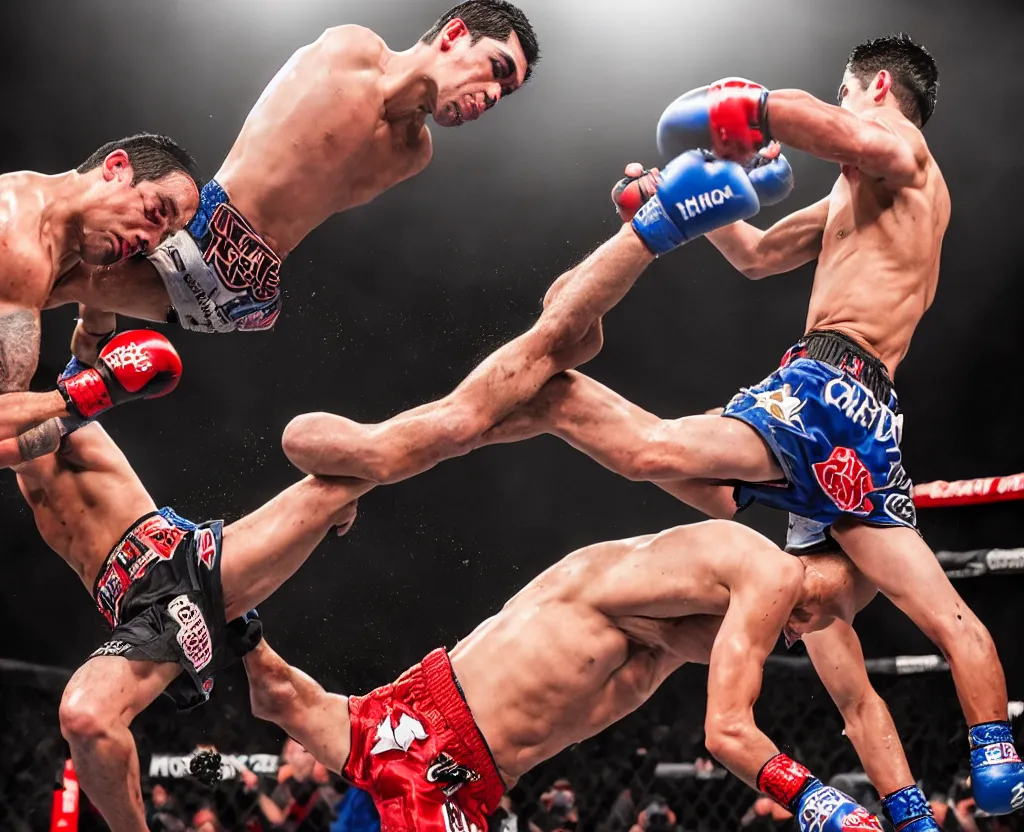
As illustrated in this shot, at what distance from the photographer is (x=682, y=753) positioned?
468 cm

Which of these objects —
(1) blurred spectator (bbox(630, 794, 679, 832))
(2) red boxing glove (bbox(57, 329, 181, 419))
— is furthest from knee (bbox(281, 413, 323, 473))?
(1) blurred spectator (bbox(630, 794, 679, 832))

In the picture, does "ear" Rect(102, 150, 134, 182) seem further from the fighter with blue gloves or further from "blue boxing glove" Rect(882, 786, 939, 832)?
"blue boxing glove" Rect(882, 786, 939, 832)

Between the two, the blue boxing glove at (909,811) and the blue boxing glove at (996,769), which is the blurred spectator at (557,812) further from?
the blue boxing glove at (996,769)

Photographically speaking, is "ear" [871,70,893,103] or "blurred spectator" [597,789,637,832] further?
"blurred spectator" [597,789,637,832]

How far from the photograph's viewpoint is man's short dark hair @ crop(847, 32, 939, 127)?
3156mm

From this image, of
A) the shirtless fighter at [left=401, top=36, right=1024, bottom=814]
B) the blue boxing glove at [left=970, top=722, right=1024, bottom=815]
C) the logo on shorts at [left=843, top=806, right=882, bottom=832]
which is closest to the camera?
the logo on shorts at [left=843, top=806, right=882, bottom=832]

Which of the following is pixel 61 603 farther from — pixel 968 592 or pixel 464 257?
pixel 968 592

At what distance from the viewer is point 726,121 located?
2.71 m

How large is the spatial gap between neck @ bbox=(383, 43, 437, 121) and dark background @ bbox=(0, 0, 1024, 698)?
100.0 inches

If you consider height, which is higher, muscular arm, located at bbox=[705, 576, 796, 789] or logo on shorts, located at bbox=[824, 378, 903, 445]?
logo on shorts, located at bbox=[824, 378, 903, 445]

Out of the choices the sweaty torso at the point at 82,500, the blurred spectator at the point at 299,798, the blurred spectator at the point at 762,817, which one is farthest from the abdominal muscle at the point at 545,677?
the blurred spectator at the point at 762,817

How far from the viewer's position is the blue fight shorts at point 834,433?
281 centimetres

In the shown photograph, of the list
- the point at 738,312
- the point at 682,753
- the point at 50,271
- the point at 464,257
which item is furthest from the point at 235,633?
the point at 738,312

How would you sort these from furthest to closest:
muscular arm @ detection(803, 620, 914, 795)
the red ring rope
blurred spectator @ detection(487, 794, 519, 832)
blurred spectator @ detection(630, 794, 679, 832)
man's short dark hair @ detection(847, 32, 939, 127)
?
1. the red ring rope
2. blurred spectator @ detection(630, 794, 679, 832)
3. blurred spectator @ detection(487, 794, 519, 832)
4. man's short dark hair @ detection(847, 32, 939, 127)
5. muscular arm @ detection(803, 620, 914, 795)
